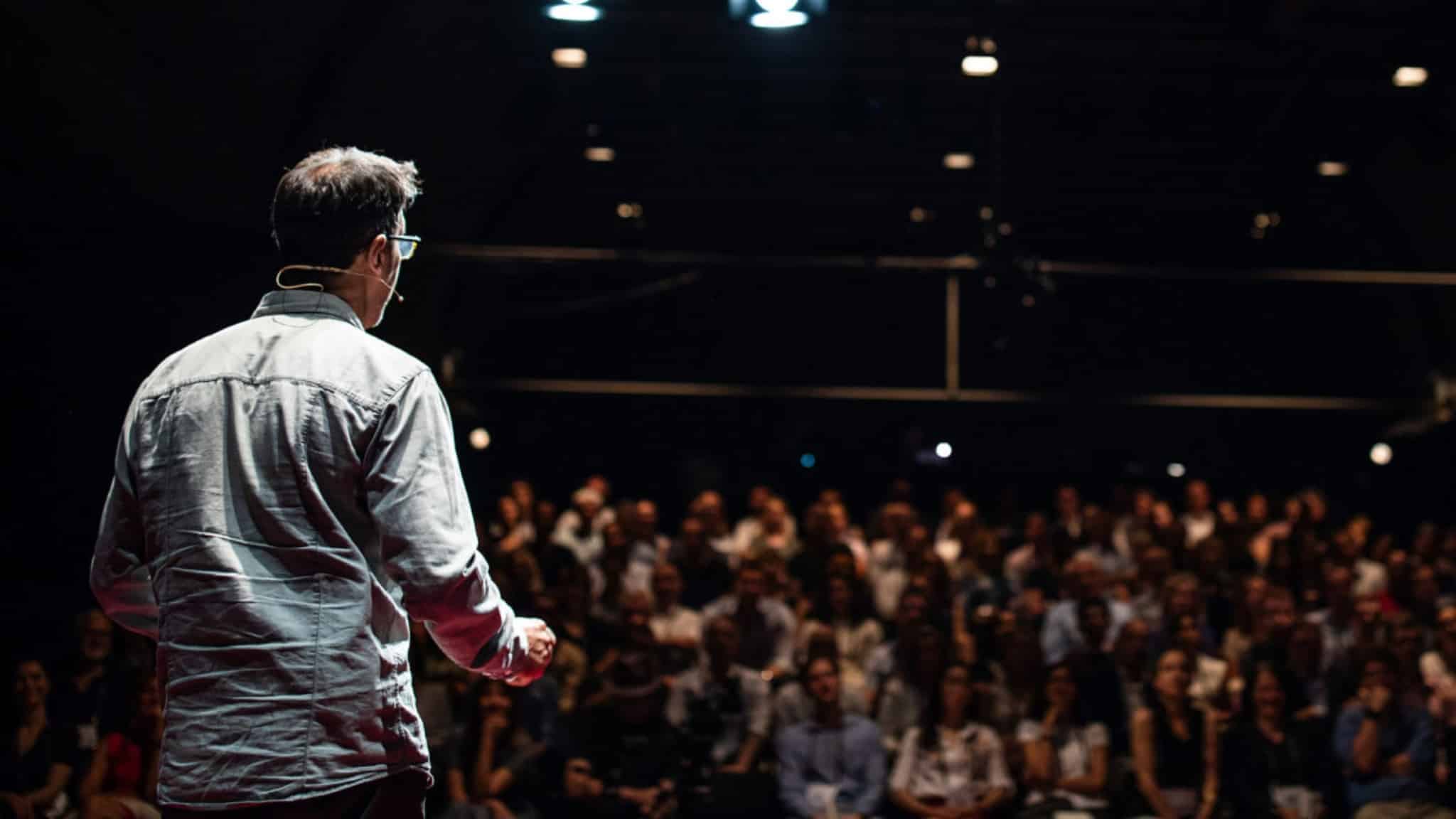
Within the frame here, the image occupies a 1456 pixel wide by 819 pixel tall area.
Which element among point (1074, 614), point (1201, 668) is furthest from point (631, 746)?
point (1201, 668)

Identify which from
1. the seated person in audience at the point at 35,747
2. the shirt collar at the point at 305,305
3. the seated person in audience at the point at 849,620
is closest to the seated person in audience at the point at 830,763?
the seated person in audience at the point at 849,620

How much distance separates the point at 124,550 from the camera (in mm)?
1538

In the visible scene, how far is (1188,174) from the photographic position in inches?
367

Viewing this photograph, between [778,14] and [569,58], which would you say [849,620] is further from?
[569,58]

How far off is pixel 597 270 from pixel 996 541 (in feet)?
15.1

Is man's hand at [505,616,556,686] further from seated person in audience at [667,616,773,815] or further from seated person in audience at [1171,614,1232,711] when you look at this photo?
seated person in audience at [1171,614,1232,711]

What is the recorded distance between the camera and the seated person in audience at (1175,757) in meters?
5.17

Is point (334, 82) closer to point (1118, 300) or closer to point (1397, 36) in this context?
point (1397, 36)

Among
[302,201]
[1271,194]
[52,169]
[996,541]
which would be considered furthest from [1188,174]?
[302,201]

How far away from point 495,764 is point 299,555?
3.85m

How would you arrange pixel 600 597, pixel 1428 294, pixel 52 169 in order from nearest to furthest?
pixel 52 169, pixel 600 597, pixel 1428 294

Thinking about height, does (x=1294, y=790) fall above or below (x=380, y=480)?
below

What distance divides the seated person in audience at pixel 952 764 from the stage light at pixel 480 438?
15.9 ft

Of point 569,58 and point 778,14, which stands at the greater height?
point 569,58
